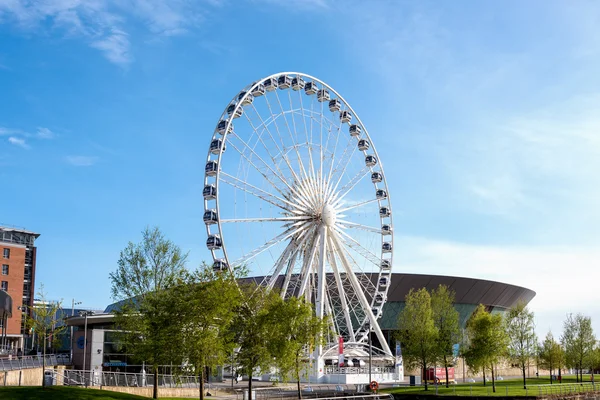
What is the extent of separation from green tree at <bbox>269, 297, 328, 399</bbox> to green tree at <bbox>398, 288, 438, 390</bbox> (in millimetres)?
21621

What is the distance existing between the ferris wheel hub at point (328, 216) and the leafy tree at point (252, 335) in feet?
77.1

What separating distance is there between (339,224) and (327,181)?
4661 mm

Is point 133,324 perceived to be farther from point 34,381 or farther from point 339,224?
point 339,224

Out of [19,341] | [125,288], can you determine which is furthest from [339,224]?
[19,341]

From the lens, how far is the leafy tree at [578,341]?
93625 millimetres

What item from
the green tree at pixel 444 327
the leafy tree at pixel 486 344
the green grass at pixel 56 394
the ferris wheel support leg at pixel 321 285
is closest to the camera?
the green grass at pixel 56 394

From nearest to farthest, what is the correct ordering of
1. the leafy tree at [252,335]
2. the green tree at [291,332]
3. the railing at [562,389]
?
the leafy tree at [252,335] < the green tree at [291,332] < the railing at [562,389]

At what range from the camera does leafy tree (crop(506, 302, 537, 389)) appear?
249 feet

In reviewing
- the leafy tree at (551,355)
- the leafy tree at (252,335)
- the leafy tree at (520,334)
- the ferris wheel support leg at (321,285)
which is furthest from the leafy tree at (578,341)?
the leafy tree at (252,335)

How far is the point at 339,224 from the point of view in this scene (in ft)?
240

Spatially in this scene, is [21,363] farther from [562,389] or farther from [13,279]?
[13,279]

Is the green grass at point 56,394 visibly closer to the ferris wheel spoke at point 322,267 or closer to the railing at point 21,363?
the railing at point 21,363

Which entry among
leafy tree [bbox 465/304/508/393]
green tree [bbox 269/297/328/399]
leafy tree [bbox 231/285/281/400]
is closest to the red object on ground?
leafy tree [bbox 465/304/508/393]

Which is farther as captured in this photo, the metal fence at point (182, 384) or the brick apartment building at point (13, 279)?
the brick apartment building at point (13, 279)
